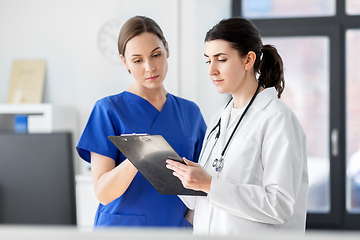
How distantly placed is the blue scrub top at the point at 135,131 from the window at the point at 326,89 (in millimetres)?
2317

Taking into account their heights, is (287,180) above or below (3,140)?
below

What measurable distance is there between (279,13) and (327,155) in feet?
4.77

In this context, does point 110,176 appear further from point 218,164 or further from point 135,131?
point 218,164

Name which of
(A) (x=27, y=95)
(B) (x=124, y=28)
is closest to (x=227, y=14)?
(A) (x=27, y=95)

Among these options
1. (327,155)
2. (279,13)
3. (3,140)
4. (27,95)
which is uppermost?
(279,13)

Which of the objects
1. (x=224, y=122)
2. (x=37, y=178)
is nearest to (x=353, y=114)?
(x=224, y=122)

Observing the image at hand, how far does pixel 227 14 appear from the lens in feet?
11.6

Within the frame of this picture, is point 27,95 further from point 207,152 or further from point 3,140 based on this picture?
point 3,140

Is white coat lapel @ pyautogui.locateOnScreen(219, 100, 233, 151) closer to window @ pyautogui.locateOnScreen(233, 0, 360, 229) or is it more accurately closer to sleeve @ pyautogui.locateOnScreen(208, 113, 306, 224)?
sleeve @ pyautogui.locateOnScreen(208, 113, 306, 224)

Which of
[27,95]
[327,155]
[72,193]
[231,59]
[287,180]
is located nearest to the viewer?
Result: [72,193]

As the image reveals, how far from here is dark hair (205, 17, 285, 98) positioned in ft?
3.80

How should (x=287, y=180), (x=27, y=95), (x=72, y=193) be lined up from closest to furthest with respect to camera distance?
1. (x=72, y=193)
2. (x=287, y=180)
3. (x=27, y=95)

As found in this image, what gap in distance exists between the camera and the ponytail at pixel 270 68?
4.10ft

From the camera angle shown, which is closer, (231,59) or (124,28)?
(231,59)
